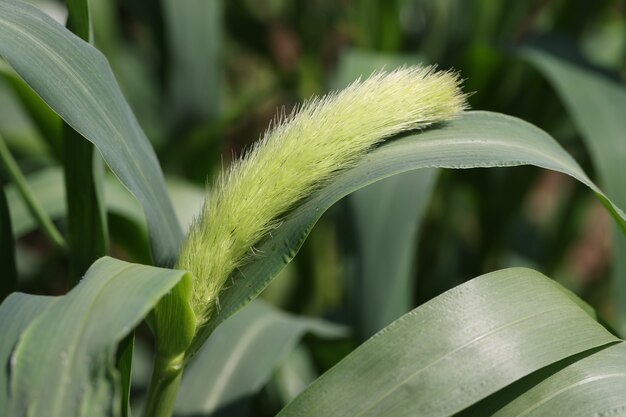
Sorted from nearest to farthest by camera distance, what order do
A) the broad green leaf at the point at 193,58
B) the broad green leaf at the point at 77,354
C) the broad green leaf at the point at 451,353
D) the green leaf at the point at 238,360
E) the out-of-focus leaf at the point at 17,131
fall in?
the broad green leaf at the point at 77,354 < the broad green leaf at the point at 451,353 < the green leaf at the point at 238,360 < the broad green leaf at the point at 193,58 < the out-of-focus leaf at the point at 17,131

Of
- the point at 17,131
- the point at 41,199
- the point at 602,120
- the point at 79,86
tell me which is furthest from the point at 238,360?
the point at 17,131

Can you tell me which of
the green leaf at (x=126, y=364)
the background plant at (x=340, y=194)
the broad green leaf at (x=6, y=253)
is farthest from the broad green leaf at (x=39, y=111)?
the green leaf at (x=126, y=364)

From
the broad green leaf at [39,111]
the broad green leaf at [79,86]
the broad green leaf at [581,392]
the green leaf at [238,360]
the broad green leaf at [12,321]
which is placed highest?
the broad green leaf at [79,86]

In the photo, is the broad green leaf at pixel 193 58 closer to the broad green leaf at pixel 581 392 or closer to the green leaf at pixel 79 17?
the green leaf at pixel 79 17

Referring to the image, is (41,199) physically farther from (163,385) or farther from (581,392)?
(581,392)

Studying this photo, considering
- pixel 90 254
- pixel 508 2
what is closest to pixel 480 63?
pixel 508 2

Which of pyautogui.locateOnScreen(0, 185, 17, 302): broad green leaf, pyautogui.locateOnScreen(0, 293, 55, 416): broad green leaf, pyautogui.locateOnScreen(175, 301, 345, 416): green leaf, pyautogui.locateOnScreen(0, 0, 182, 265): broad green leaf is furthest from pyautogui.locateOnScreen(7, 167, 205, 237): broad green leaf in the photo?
pyautogui.locateOnScreen(0, 293, 55, 416): broad green leaf
